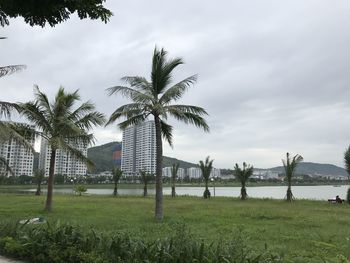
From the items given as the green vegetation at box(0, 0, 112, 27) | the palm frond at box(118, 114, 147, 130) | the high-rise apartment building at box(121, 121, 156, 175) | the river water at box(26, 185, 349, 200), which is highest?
the high-rise apartment building at box(121, 121, 156, 175)

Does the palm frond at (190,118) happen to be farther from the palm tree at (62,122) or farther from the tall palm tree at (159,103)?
the palm tree at (62,122)

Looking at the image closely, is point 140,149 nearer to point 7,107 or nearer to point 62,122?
point 62,122

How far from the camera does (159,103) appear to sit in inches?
649

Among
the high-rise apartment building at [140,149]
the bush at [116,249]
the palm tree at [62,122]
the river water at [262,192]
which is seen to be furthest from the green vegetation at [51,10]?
the river water at [262,192]

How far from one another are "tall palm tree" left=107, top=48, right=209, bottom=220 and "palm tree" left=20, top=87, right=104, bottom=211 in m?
4.00

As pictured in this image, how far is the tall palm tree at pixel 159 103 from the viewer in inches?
653

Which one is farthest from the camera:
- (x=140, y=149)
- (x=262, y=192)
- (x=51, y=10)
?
(x=262, y=192)

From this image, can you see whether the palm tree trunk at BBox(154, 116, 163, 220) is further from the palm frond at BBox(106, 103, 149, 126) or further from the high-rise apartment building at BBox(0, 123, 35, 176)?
the high-rise apartment building at BBox(0, 123, 35, 176)

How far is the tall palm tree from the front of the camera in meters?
16.6

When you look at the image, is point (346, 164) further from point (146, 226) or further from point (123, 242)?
point (123, 242)

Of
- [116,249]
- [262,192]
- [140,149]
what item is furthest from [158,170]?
[262,192]

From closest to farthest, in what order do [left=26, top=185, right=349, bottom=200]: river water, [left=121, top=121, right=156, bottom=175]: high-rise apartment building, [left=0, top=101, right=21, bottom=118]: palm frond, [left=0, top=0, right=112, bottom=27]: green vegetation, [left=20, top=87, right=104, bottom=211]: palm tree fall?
1. [left=0, top=0, right=112, bottom=27]: green vegetation
2. [left=0, top=101, right=21, bottom=118]: palm frond
3. [left=20, top=87, right=104, bottom=211]: palm tree
4. [left=121, top=121, right=156, bottom=175]: high-rise apartment building
5. [left=26, top=185, right=349, bottom=200]: river water

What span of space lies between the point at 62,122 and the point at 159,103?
19.6ft

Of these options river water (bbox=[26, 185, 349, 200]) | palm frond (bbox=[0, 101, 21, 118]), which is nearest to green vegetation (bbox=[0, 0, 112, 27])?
palm frond (bbox=[0, 101, 21, 118])
